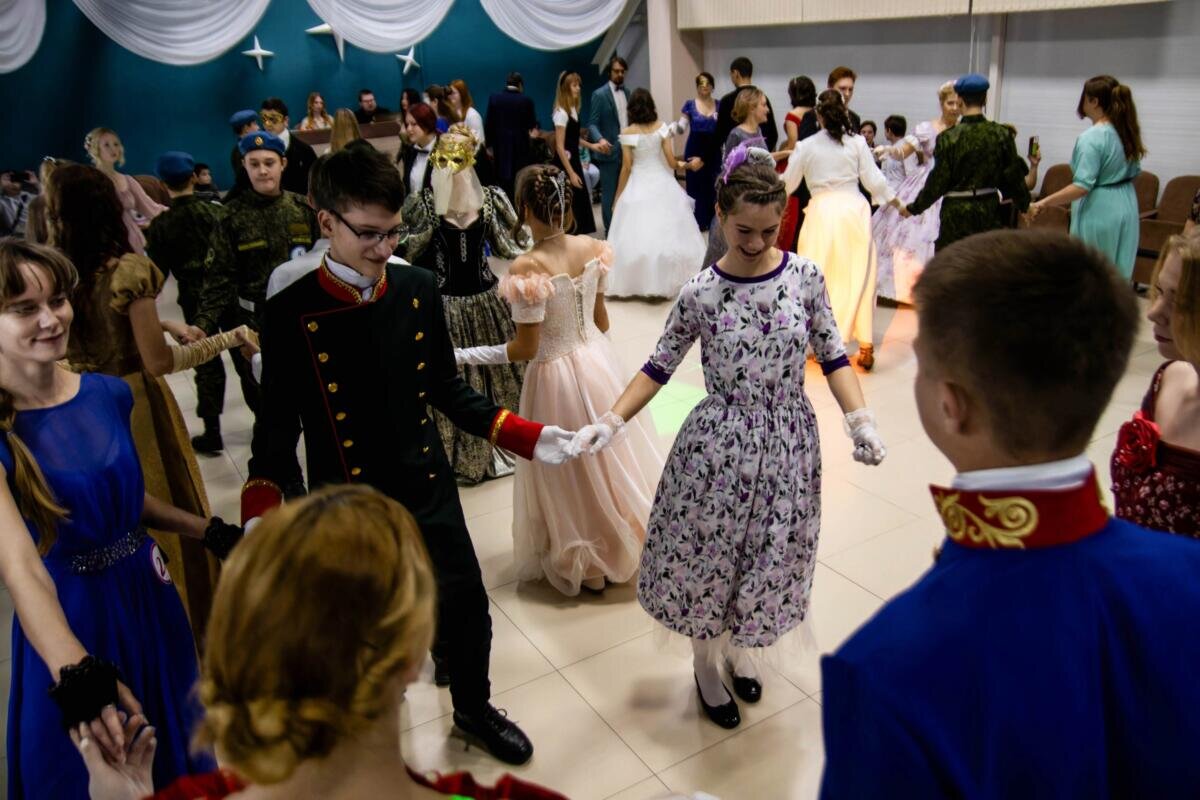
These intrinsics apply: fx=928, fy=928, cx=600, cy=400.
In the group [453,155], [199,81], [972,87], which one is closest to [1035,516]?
[453,155]

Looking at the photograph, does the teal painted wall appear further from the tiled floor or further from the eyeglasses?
the eyeglasses

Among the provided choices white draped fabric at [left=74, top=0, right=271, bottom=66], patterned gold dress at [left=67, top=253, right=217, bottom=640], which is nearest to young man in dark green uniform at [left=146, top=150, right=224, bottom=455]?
patterned gold dress at [left=67, top=253, right=217, bottom=640]

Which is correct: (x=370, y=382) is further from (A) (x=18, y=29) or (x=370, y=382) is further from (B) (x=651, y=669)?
(A) (x=18, y=29)

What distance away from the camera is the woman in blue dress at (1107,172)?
5.02 meters

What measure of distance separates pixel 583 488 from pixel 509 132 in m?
5.83

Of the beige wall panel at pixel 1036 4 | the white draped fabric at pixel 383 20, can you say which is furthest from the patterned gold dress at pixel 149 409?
the white draped fabric at pixel 383 20

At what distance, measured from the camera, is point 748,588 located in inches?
97.1

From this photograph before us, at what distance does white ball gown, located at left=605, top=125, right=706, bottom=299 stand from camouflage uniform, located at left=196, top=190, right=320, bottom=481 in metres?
3.38

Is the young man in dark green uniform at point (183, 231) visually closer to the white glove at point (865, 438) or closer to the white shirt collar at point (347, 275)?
the white shirt collar at point (347, 275)

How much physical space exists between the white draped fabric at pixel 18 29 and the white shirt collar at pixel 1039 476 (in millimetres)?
9142

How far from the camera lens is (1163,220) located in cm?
618

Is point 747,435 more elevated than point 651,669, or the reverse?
point 747,435

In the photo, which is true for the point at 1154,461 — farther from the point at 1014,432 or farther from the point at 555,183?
the point at 555,183

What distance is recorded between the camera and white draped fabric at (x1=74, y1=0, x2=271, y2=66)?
8.90 metres
